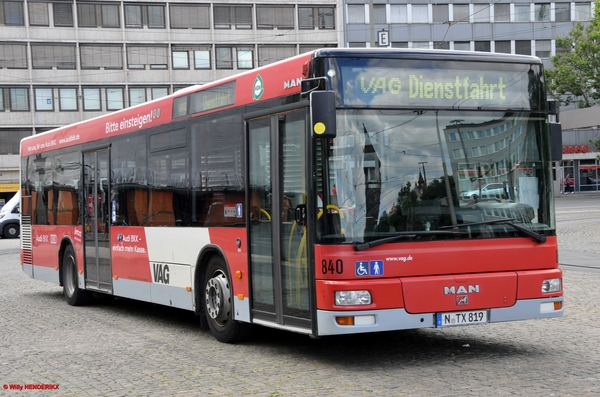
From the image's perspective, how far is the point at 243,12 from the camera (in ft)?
234

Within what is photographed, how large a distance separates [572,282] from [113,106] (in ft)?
185

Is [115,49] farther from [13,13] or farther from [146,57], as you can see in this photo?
[13,13]

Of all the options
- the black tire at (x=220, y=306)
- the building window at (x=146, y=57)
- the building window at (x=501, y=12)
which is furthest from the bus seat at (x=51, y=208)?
the building window at (x=501, y=12)

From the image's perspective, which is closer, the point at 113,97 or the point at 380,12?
the point at 113,97

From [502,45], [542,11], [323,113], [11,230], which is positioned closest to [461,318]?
[323,113]

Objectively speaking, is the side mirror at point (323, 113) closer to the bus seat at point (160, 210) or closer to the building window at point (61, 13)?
the bus seat at point (160, 210)

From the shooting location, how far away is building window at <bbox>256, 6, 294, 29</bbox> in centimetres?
7144

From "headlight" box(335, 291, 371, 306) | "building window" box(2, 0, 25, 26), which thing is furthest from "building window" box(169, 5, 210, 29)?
"headlight" box(335, 291, 371, 306)

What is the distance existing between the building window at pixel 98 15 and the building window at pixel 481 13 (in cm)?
2656

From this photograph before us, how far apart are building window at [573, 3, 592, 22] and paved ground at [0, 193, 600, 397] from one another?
220ft

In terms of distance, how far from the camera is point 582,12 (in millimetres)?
76688

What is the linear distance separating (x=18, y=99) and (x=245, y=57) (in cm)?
1616

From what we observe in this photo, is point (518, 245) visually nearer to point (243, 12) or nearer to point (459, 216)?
point (459, 216)

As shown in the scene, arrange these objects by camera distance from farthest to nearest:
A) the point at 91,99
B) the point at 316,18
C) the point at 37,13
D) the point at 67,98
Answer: the point at 316,18
the point at 91,99
the point at 67,98
the point at 37,13
